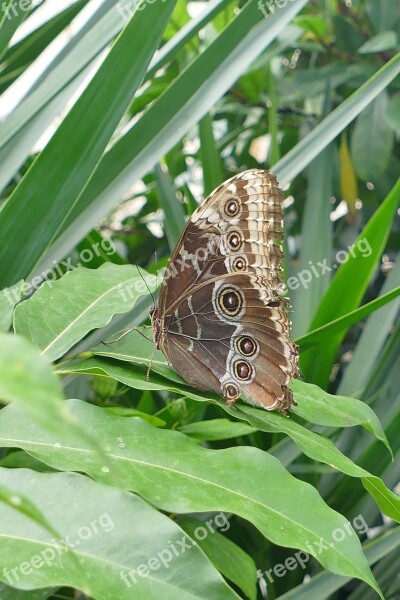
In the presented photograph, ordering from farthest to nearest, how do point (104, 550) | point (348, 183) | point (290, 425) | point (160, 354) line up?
point (348, 183), point (160, 354), point (290, 425), point (104, 550)

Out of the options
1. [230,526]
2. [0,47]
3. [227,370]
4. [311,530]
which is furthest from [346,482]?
[0,47]

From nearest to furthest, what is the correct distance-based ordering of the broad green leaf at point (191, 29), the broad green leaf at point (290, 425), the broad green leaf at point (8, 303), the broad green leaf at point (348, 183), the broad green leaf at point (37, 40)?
the broad green leaf at point (290, 425)
the broad green leaf at point (8, 303)
the broad green leaf at point (191, 29)
the broad green leaf at point (37, 40)
the broad green leaf at point (348, 183)

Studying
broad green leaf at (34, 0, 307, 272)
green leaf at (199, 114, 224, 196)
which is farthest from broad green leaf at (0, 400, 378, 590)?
green leaf at (199, 114, 224, 196)

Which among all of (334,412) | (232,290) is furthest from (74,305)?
(334,412)

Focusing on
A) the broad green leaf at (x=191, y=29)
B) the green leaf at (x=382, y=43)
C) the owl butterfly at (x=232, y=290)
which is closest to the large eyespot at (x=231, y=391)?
the owl butterfly at (x=232, y=290)

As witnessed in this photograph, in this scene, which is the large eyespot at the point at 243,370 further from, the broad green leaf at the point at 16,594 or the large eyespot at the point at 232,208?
the broad green leaf at the point at 16,594

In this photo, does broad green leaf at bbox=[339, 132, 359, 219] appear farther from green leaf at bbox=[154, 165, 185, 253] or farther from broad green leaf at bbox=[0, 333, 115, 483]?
broad green leaf at bbox=[0, 333, 115, 483]

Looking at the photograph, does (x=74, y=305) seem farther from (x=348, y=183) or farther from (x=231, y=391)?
(x=348, y=183)
